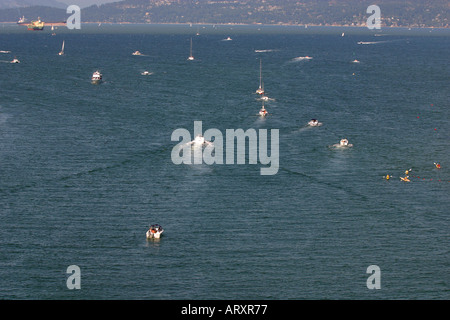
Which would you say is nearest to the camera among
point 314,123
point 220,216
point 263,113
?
point 220,216

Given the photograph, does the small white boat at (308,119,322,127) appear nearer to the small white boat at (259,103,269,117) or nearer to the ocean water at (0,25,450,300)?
the ocean water at (0,25,450,300)

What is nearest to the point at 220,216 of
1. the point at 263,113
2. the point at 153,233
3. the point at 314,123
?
the point at 153,233

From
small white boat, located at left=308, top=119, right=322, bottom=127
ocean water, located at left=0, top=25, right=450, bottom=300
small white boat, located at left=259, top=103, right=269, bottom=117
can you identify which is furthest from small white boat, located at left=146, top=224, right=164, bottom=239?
small white boat, located at left=259, top=103, right=269, bottom=117

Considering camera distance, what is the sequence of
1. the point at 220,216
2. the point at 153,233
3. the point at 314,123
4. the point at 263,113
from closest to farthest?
the point at 153,233, the point at 220,216, the point at 314,123, the point at 263,113

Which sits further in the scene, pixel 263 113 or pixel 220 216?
pixel 263 113

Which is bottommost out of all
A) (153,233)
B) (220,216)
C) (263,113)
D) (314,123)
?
(153,233)

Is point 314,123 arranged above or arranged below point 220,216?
above

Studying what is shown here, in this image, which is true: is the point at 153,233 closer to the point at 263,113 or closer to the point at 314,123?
the point at 314,123

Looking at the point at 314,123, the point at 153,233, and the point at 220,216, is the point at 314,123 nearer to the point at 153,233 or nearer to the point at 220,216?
the point at 220,216

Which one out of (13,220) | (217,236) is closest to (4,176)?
(13,220)

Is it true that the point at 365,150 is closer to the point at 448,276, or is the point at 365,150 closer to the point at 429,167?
the point at 429,167

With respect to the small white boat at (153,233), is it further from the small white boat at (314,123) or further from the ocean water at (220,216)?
the small white boat at (314,123)
